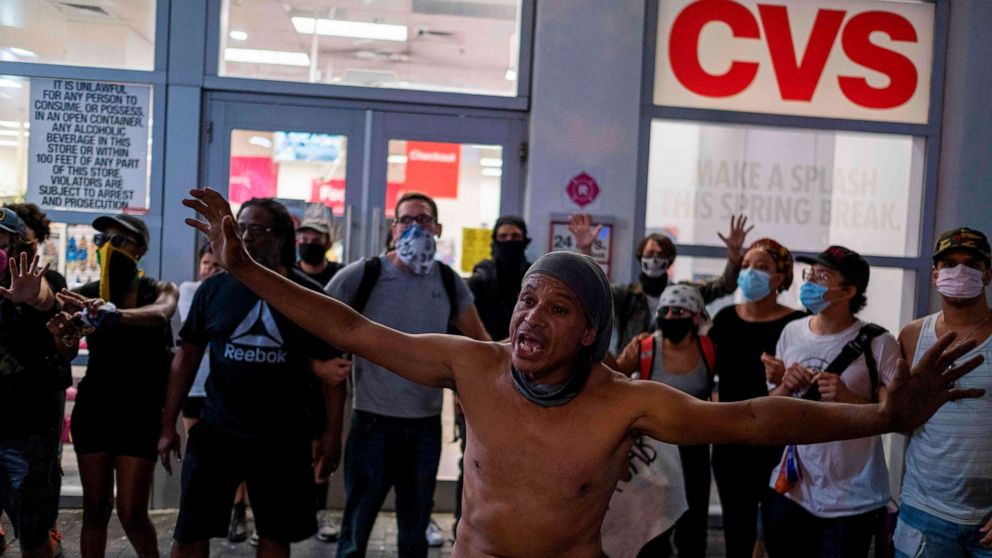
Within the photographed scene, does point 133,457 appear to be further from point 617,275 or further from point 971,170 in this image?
point 971,170

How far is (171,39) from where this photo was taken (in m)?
7.12

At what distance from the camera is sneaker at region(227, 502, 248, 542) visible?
6434 millimetres

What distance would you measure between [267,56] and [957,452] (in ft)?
17.7

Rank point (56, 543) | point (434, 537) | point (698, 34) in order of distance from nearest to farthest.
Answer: point (56, 543) → point (434, 537) → point (698, 34)

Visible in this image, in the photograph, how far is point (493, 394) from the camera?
3.10m

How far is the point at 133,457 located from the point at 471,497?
2.66 metres

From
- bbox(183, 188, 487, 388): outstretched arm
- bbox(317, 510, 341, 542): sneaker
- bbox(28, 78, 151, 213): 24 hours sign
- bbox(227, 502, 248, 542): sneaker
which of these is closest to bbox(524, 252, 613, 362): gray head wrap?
bbox(183, 188, 487, 388): outstretched arm

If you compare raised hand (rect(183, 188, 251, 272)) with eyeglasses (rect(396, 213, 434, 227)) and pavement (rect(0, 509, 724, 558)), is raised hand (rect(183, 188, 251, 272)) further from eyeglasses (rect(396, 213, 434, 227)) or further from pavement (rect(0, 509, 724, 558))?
pavement (rect(0, 509, 724, 558))

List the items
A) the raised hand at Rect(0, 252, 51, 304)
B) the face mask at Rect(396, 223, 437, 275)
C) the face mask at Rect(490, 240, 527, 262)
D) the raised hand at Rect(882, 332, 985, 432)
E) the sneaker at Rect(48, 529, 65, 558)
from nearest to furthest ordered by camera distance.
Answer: the raised hand at Rect(882, 332, 985, 432)
the raised hand at Rect(0, 252, 51, 304)
the face mask at Rect(396, 223, 437, 275)
the sneaker at Rect(48, 529, 65, 558)
the face mask at Rect(490, 240, 527, 262)

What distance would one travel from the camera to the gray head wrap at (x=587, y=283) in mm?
2957

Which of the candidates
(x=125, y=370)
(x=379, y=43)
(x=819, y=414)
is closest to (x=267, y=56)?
(x=379, y=43)

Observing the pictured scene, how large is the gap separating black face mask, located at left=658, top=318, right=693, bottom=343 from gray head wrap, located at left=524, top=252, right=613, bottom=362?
8.32ft

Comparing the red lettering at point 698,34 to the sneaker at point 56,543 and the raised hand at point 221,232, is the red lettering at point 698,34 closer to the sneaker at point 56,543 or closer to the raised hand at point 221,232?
the raised hand at point 221,232

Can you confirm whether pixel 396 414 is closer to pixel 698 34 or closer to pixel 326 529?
pixel 326 529
